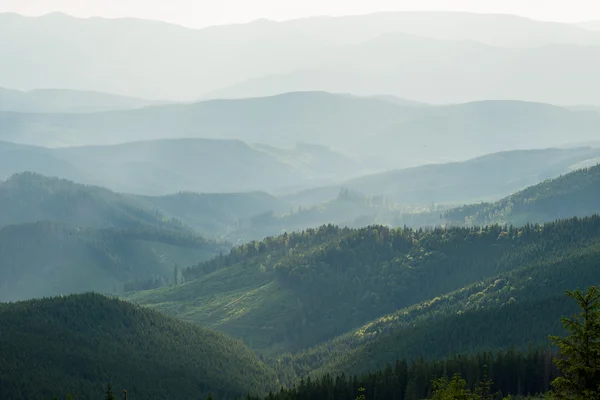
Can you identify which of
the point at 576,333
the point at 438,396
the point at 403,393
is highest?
the point at 576,333

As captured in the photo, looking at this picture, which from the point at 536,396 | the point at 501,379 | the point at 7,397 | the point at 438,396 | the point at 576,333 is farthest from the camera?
the point at 7,397

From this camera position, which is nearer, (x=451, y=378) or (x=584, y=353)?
(x=584, y=353)

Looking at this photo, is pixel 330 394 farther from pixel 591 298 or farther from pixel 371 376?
pixel 591 298

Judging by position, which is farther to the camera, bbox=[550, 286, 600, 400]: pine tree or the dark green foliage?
the dark green foliage

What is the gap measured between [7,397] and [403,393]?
85222 millimetres

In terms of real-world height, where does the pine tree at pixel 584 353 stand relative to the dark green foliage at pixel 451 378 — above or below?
above

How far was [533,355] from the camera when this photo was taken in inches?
7485

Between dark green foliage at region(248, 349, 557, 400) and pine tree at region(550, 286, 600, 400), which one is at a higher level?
pine tree at region(550, 286, 600, 400)

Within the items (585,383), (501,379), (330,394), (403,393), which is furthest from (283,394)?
(585,383)

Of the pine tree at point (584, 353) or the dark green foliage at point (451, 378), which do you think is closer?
the pine tree at point (584, 353)

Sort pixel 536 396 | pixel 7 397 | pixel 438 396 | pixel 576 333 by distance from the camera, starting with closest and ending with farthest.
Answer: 1. pixel 576 333
2. pixel 438 396
3. pixel 536 396
4. pixel 7 397

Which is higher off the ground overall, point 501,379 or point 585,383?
point 585,383

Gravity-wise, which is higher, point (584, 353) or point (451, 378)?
point (584, 353)

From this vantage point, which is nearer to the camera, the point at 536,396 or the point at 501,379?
the point at 536,396
